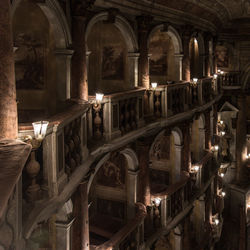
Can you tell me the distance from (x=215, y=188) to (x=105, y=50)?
1036cm

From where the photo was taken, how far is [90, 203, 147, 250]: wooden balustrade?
8.55m

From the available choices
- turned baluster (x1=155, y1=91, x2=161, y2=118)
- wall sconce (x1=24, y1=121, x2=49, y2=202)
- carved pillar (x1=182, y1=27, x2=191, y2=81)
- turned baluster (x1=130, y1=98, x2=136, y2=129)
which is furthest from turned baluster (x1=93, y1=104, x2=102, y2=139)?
carved pillar (x1=182, y1=27, x2=191, y2=81)

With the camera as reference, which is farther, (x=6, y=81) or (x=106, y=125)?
(x=106, y=125)

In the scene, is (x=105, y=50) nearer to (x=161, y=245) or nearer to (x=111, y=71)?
(x=111, y=71)

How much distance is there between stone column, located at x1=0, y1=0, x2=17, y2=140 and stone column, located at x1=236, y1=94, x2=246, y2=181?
69.6 ft

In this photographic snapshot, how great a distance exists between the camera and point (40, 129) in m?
4.16

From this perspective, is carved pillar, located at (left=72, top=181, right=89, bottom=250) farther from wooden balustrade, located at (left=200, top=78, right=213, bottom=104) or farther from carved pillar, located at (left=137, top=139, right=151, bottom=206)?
wooden balustrade, located at (left=200, top=78, right=213, bottom=104)

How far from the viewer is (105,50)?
511 inches

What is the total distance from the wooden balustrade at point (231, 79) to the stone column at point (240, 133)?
92 cm

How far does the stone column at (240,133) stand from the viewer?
23531 mm

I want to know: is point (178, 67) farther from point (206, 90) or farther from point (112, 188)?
point (112, 188)

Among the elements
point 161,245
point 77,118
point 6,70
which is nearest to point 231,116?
point 161,245

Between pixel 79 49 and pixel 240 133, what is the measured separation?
737 inches

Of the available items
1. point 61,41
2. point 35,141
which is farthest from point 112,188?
point 35,141
